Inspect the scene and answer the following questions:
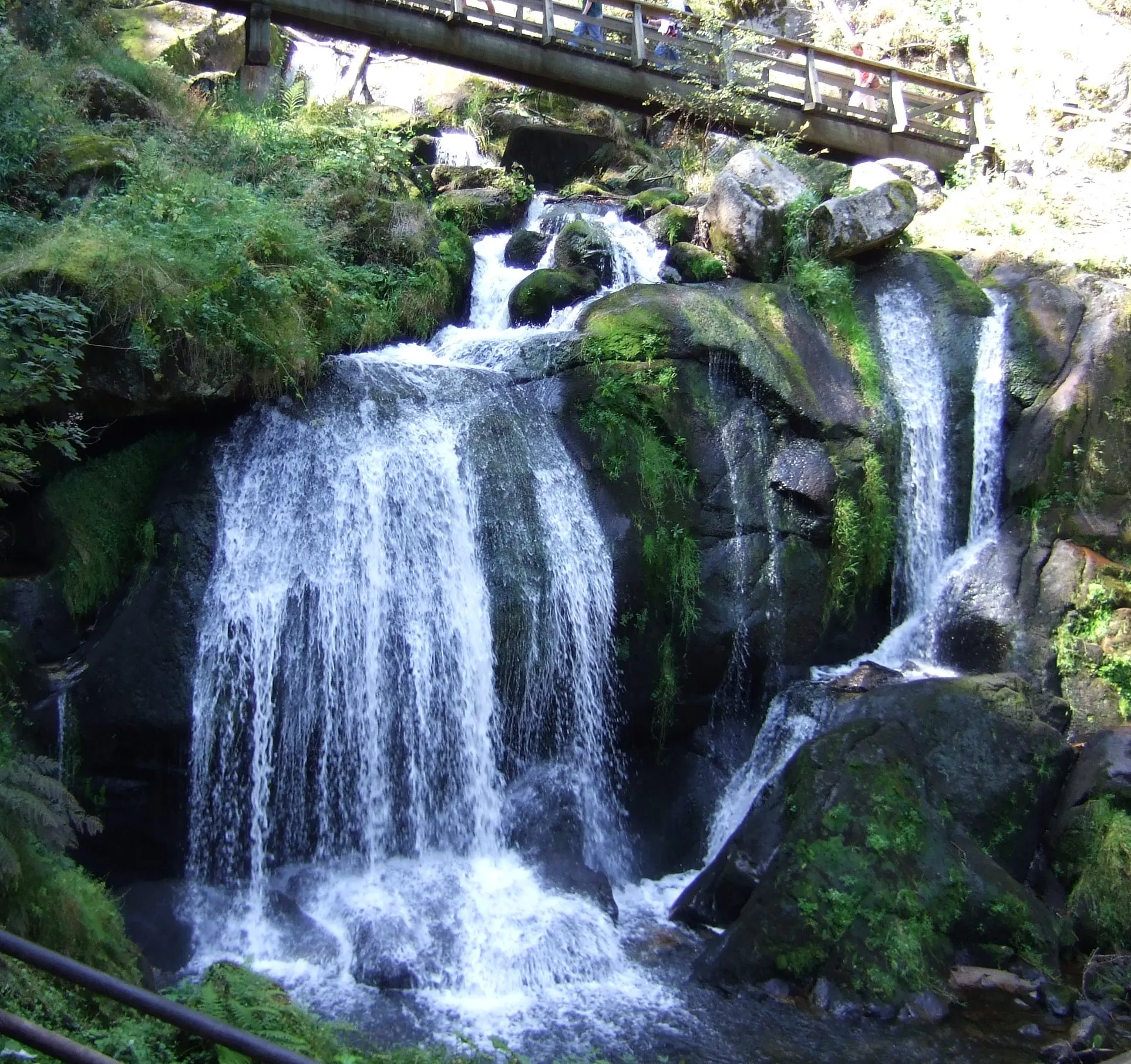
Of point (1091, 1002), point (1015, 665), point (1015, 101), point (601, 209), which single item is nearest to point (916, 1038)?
point (1091, 1002)

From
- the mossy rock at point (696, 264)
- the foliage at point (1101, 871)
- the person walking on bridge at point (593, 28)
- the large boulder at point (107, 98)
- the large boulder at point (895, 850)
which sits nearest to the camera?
the large boulder at point (895, 850)

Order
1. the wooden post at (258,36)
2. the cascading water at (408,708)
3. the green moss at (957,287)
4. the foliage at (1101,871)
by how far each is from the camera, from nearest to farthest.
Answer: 1. the cascading water at (408,708)
2. the foliage at (1101,871)
3. the green moss at (957,287)
4. the wooden post at (258,36)

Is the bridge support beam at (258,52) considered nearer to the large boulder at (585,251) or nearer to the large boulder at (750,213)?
the large boulder at (585,251)

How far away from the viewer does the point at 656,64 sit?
52.0 ft

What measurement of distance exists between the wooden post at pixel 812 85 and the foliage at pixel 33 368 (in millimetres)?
12811

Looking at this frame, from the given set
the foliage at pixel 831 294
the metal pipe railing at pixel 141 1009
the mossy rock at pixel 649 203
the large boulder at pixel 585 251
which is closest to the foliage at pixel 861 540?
the foliage at pixel 831 294

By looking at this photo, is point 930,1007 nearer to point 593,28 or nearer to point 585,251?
point 585,251

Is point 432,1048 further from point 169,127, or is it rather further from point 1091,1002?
point 169,127

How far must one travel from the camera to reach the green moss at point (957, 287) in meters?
11.5

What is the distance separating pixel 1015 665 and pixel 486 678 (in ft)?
16.9

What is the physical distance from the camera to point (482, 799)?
8.16 metres

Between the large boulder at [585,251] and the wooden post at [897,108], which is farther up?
the wooden post at [897,108]

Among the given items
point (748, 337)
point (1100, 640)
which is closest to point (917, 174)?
point (748, 337)

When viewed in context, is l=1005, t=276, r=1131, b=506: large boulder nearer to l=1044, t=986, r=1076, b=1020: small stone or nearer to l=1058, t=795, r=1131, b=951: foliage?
l=1058, t=795, r=1131, b=951: foliage
